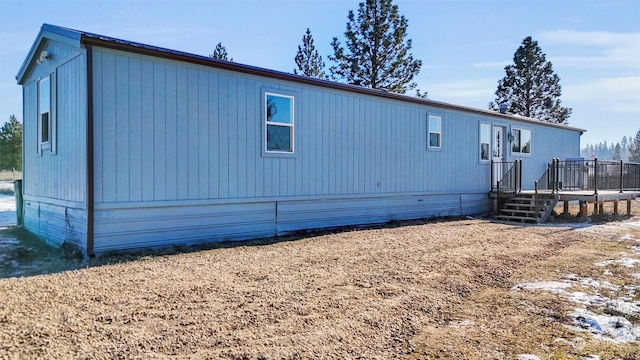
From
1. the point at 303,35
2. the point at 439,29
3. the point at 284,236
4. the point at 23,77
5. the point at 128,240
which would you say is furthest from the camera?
the point at 303,35

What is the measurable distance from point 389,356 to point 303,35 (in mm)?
24371

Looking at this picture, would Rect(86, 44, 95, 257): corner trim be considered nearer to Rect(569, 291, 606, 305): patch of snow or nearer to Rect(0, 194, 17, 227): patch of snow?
Rect(0, 194, 17, 227): patch of snow

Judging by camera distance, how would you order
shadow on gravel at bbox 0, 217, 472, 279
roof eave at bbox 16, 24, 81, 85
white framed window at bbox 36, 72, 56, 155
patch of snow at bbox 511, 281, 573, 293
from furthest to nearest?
white framed window at bbox 36, 72, 56, 155
roof eave at bbox 16, 24, 81, 85
shadow on gravel at bbox 0, 217, 472, 279
patch of snow at bbox 511, 281, 573, 293

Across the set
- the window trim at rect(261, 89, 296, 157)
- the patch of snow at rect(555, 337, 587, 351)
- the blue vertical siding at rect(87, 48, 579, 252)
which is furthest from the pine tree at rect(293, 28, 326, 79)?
the patch of snow at rect(555, 337, 587, 351)

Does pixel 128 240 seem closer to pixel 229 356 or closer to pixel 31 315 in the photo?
pixel 31 315

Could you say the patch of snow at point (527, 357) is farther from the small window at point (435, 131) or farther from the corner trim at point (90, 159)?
the small window at point (435, 131)

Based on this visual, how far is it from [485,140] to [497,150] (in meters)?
0.78

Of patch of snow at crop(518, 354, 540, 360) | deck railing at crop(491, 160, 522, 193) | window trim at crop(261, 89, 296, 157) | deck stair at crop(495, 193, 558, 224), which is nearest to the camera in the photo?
patch of snow at crop(518, 354, 540, 360)

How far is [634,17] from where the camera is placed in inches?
461

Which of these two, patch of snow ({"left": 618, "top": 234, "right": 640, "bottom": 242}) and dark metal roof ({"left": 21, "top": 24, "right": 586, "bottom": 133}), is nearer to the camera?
dark metal roof ({"left": 21, "top": 24, "right": 586, "bottom": 133})

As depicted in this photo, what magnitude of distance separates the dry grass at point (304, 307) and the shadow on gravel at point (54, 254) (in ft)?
1.10

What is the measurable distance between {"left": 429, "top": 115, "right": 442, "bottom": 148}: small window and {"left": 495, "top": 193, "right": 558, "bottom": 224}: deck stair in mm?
2664

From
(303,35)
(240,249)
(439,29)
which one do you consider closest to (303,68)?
(303,35)

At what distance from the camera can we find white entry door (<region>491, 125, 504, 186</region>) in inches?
506
